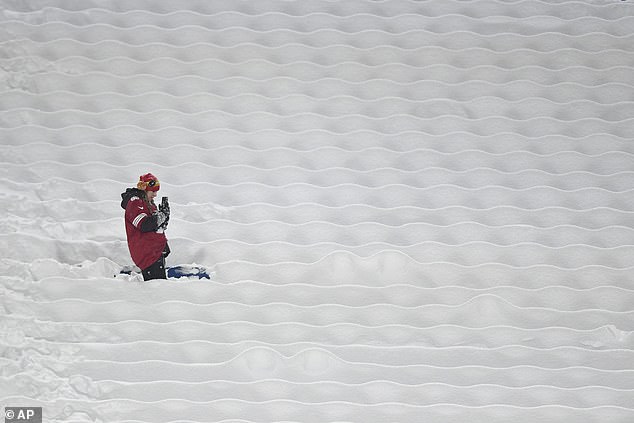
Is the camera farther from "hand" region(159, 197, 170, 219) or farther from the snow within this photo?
the snow

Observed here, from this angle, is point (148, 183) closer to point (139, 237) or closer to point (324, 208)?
point (139, 237)

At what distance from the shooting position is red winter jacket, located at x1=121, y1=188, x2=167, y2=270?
2.12 metres

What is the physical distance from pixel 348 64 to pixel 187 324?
97 cm

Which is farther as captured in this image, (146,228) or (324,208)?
(324,208)

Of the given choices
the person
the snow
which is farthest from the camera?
the snow

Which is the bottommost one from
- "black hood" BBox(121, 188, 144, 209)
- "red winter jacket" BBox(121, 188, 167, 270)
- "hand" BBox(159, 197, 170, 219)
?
"red winter jacket" BBox(121, 188, 167, 270)

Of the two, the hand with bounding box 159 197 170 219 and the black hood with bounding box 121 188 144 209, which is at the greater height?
the black hood with bounding box 121 188 144 209

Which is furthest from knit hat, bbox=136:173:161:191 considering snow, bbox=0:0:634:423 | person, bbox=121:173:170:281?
snow, bbox=0:0:634:423

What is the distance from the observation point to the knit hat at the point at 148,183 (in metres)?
2.12

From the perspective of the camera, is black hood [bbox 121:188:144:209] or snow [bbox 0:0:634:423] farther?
black hood [bbox 121:188:144:209]

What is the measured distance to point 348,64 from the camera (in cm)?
251

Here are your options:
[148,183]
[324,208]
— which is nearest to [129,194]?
[148,183]

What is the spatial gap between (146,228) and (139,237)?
0.10 ft

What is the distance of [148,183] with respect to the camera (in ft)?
6.95
